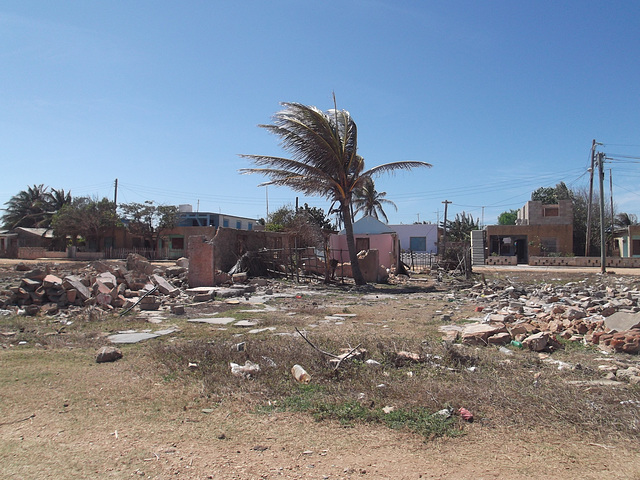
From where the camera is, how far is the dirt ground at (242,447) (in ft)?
9.48

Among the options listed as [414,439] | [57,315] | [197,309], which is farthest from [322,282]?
[414,439]

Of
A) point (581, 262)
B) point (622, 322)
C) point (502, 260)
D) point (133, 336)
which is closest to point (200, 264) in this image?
point (133, 336)

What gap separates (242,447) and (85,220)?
40.8 metres

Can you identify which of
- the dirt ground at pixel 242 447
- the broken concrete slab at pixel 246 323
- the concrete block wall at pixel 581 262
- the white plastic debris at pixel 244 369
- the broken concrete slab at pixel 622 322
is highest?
the concrete block wall at pixel 581 262

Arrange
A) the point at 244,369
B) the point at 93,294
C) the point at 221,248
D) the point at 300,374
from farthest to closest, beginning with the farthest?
1. the point at 221,248
2. the point at 93,294
3. the point at 244,369
4. the point at 300,374

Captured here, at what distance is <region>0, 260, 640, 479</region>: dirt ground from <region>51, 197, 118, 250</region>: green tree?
1534 inches

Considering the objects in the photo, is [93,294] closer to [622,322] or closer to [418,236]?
[622,322]

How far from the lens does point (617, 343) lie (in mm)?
5758

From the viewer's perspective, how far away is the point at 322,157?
16.9 meters

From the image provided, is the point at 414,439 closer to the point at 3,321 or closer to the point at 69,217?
the point at 3,321

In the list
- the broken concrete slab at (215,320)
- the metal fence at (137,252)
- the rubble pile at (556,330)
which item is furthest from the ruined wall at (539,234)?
the broken concrete slab at (215,320)

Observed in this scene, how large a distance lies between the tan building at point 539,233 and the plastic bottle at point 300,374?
108 feet

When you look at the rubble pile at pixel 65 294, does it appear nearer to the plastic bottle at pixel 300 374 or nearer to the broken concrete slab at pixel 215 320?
the broken concrete slab at pixel 215 320

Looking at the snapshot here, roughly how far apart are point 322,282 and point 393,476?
14.4 metres
